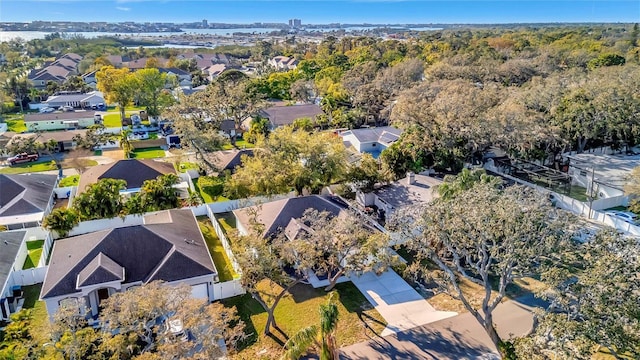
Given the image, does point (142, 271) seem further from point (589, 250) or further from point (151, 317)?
point (589, 250)

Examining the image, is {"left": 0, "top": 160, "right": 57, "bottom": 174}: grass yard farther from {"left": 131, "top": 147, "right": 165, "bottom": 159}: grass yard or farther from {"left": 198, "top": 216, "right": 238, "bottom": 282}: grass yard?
{"left": 198, "top": 216, "right": 238, "bottom": 282}: grass yard

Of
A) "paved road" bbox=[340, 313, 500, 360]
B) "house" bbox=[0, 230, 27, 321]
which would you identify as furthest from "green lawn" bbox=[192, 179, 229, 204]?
"paved road" bbox=[340, 313, 500, 360]

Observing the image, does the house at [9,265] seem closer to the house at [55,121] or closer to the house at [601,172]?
the house at [55,121]

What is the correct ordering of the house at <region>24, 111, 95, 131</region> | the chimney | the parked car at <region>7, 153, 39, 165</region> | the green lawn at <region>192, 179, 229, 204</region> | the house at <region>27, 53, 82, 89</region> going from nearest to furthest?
the chimney, the green lawn at <region>192, 179, 229, 204</region>, the parked car at <region>7, 153, 39, 165</region>, the house at <region>24, 111, 95, 131</region>, the house at <region>27, 53, 82, 89</region>

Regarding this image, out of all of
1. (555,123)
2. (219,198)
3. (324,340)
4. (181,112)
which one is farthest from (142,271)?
(555,123)

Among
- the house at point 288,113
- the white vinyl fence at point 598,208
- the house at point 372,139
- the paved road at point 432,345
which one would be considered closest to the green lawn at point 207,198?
the paved road at point 432,345

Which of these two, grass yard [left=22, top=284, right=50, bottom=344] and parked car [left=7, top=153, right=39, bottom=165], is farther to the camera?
parked car [left=7, top=153, right=39, bottom=165]
